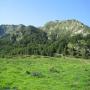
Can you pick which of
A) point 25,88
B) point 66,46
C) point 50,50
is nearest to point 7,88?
point 25,88

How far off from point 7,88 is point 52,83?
5.44 meters

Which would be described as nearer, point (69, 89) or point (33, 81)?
point (69, 89)

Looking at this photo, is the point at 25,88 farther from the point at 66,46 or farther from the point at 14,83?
the point at 66,46

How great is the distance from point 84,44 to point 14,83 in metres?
135

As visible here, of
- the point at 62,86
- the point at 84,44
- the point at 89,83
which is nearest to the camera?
the point at 62,86

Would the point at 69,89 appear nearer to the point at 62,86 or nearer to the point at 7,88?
the point at 62,86

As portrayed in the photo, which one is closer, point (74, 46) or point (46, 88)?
point (46, 88)

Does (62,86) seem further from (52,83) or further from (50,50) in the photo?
(50,50)


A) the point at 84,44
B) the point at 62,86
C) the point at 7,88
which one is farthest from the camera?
the point at 84,44

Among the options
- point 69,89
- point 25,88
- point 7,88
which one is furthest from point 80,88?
point 7,88

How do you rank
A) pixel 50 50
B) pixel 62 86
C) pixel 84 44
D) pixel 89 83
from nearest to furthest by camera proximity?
pixel 62 86
pixel 89 83
pixel 50 50
pixel 84 44

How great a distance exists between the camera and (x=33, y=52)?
151375 millimetres

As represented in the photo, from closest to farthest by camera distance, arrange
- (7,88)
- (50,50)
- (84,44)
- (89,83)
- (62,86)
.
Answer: (7,88)
(62,86)
(89,83)
(50,50)
(84,44)

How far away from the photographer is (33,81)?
28.5 m
